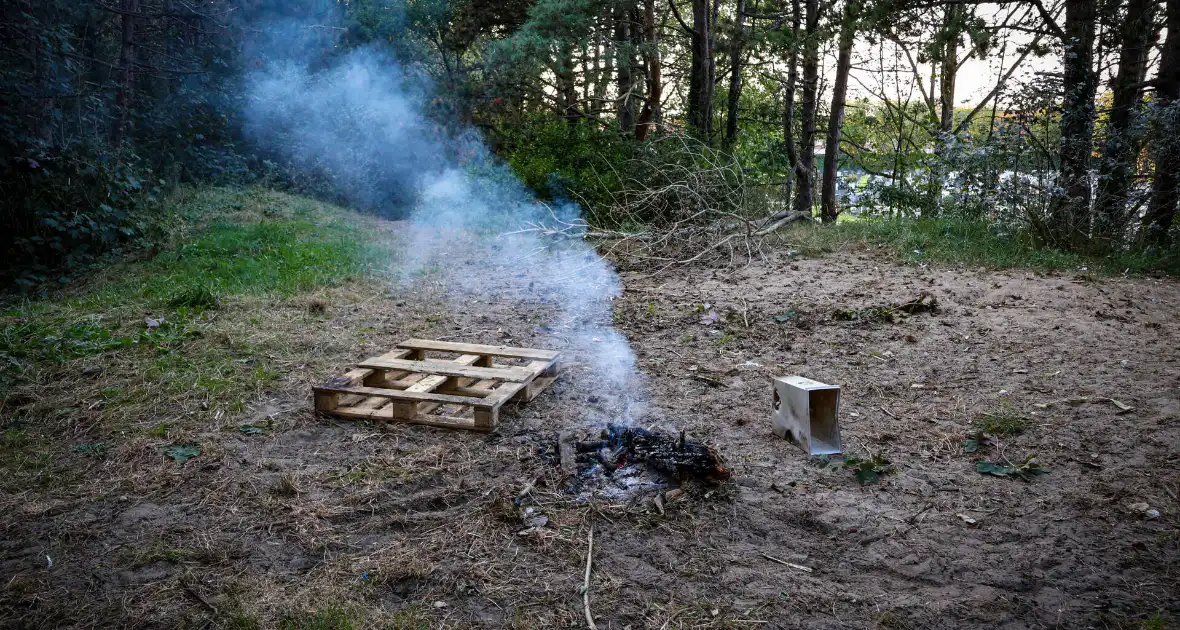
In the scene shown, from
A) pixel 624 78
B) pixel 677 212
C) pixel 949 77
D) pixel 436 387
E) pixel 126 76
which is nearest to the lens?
pixel 436 387

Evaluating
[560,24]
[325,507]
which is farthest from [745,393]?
[560,24]

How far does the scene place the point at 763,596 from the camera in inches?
83.7

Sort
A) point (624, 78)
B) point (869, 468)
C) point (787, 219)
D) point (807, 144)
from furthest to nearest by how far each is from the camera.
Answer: point (624, 78) < point (807, 144) < point (787, 219) < point (869, 468)

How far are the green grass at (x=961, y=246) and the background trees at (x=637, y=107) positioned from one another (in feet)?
0.89

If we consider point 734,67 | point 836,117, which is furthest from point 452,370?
point 734,67

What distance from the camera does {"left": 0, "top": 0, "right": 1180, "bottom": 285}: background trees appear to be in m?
6.44

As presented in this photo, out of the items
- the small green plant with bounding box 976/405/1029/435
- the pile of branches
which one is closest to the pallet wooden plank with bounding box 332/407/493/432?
the small green plant with bounding box 976/405/1029/435

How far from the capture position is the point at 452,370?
12.3 feet

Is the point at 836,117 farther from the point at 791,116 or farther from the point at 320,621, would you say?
the point at 320,621

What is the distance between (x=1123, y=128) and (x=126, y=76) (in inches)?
470

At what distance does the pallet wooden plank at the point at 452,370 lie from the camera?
3707 millimetres

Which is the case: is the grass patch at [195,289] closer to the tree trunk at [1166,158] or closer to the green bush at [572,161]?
the green bush at [572,161]

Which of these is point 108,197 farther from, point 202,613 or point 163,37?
point 202,613

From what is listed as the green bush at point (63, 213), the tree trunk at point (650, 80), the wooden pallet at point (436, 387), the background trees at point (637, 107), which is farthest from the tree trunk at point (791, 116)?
the green bush at point (63, 213)
